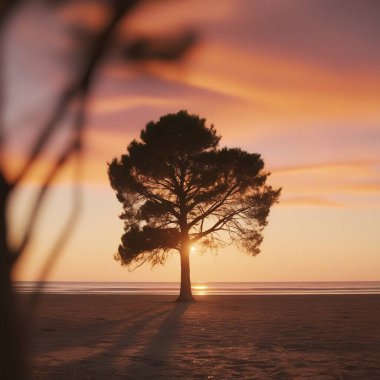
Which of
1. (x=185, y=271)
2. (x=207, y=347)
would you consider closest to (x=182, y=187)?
(x=185, y=271)

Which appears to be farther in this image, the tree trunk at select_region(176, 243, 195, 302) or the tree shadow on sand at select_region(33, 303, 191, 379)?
the tree trunk at select_region(176, 243, 195, 302)

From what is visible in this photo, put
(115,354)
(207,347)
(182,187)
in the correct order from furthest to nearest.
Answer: (182,187)
(207,347)
(115,354)

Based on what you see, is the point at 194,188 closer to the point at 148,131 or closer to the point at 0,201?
the point at 148,131

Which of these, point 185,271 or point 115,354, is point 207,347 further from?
point 185,271

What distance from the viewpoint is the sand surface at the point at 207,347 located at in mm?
10055

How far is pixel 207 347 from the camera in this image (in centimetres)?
1323

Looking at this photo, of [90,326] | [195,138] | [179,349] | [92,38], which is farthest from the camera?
[195,138]

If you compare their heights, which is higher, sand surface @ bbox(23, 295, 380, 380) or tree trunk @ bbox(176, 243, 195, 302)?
tree trunk @ bbox(176, 243, 195, 302)

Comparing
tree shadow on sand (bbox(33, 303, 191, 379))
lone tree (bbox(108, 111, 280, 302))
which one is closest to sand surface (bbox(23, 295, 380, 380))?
tree shadow on sand (bbox(33, 303, 191, 379))

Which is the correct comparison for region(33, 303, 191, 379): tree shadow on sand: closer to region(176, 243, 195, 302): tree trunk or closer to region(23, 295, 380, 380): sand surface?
region(23, 295, 380, 380): sand surface

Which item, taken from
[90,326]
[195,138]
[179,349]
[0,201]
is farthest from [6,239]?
Answer: [195,138]

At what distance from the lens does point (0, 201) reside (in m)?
3.92

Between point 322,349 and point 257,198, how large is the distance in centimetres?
2007

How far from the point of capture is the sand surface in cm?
1005
